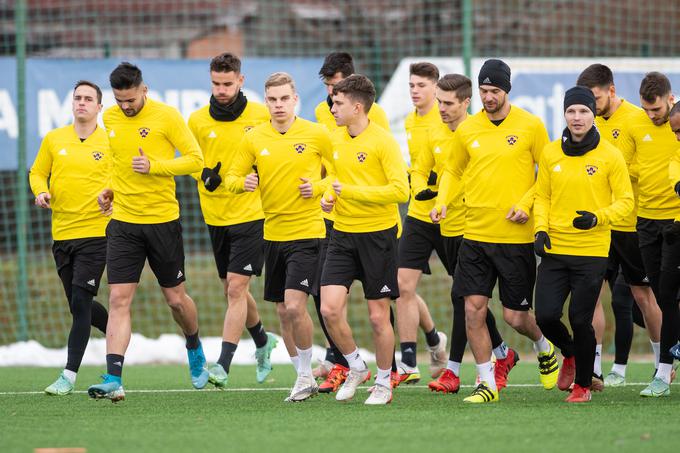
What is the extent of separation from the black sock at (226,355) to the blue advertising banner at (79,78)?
5.16m

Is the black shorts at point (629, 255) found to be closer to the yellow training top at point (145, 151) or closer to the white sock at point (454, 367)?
the white sock at point (454, 367)

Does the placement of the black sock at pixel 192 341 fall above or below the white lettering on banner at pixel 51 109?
below

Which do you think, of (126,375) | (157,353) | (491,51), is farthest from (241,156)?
(491,51)

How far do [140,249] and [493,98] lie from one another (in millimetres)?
2942

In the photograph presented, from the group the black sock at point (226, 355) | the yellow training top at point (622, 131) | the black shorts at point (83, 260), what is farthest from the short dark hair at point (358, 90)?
the black shorts at point (83, 260)

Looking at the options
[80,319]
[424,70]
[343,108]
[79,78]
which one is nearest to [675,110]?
[343,108]

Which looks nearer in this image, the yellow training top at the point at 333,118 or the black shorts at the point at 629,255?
the black shorts at the point at 629,255

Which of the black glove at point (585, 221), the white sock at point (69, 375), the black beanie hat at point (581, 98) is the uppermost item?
the black beanie hat at point (581, 98)

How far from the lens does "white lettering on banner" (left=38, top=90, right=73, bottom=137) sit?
1484 centimetres

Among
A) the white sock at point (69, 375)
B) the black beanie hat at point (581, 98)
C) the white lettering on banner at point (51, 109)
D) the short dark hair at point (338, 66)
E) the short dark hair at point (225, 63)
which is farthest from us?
the white lettering on banner at point (51, 109)

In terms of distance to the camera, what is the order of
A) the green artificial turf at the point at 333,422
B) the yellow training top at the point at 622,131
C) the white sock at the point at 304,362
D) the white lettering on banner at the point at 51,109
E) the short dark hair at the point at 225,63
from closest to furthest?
1. the green artificial turf at the point at 333,422
2. the white sock at the point at 304,362
3. the yellow training top at the point at 622,131
4. the short dark hair at the point at 225,63
5. the white lettering on banner at the point at 51,109

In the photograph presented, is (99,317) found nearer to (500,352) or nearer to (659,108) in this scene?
(500,352)

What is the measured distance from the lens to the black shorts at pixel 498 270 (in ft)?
29.2

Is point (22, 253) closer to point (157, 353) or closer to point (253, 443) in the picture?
point (157, 353)
